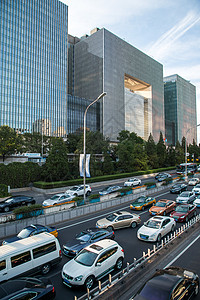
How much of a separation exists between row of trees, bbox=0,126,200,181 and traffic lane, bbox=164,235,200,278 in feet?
91.2

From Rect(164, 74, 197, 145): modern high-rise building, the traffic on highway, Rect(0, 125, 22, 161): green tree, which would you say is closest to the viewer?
the traffic on highway

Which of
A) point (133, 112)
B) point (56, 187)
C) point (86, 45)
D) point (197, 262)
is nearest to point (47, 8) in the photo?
point (86, 45)

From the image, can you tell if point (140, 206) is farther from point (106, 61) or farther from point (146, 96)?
point (146, 96)

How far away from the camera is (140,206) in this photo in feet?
68.8

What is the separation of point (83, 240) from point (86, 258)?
2.84 metres

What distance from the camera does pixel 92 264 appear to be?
28.0 ft

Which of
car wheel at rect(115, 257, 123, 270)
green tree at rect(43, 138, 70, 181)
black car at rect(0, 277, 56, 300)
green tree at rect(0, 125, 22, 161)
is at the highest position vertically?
green tree at rect(0, 125, 22, 161)

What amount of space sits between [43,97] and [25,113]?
1012cm

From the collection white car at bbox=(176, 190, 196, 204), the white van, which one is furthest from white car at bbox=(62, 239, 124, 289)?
white car at bbox=(176, 190, 196, 204)

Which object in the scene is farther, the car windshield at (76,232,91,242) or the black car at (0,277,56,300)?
the car windshield at (76,232,91,242)

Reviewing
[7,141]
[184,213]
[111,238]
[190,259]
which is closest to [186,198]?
[184,213]

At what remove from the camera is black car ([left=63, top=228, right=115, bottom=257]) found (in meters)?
11.0

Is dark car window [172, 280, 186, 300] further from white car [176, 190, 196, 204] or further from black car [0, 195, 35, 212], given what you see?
black car [0, 195, 35, 212]

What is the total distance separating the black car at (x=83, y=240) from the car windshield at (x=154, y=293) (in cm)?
514
